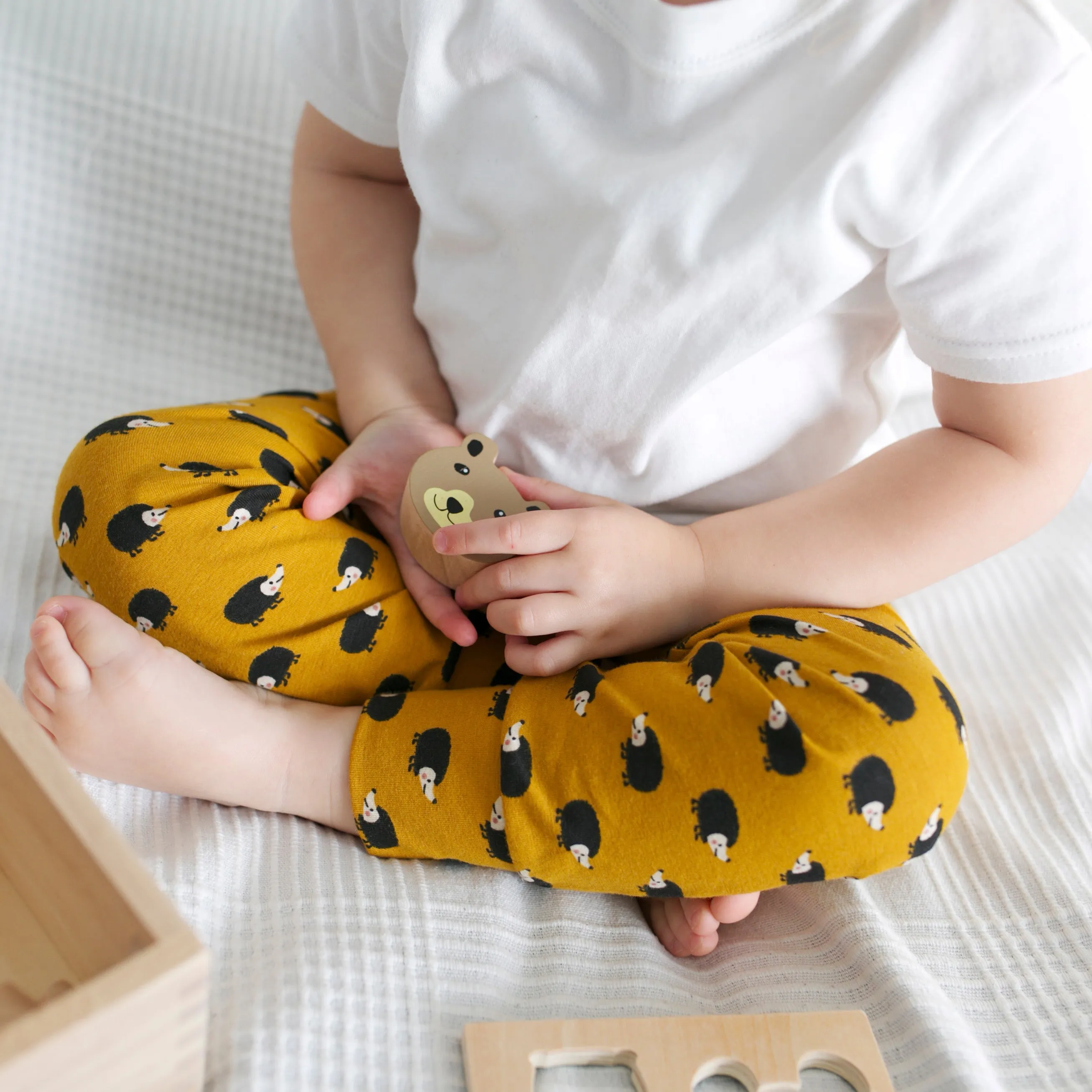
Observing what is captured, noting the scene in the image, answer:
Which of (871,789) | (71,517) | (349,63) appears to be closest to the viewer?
(871,789)

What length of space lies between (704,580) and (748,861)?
0.53 ft

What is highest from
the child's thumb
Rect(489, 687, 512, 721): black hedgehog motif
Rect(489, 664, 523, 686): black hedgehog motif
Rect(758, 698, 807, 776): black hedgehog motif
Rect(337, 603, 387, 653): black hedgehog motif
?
Rect(758, 698, 807, 776): black hedgehog motif

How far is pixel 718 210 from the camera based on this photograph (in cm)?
54

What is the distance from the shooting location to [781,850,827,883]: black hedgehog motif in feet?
1.50

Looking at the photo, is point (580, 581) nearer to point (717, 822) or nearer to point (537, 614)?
point (537, 614)

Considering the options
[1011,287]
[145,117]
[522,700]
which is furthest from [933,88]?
[145,117]

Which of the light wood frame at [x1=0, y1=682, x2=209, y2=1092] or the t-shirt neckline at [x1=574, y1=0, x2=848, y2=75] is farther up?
the t-shirt neckline at [x1=574, y1=0, x2=848, y2=75]

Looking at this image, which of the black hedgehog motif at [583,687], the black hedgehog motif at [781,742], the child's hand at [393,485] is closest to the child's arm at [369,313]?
the child's hand at [393,485]

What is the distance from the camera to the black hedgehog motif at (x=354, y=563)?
571mm

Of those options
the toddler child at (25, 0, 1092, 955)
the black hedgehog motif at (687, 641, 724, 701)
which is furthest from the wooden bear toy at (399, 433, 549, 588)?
the black hedgehog motif at (687, 641, 724, 701)

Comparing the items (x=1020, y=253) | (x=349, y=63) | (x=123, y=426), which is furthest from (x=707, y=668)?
(x=349, y=63)

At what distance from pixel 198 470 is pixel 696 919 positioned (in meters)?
0.34

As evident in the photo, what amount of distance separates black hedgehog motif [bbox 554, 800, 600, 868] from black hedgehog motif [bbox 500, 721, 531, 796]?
21mm

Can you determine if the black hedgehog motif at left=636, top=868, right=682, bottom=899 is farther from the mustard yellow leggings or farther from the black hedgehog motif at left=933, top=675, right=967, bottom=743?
the black hedgehog motif at left=933, top=675, right=967, bottom=743
